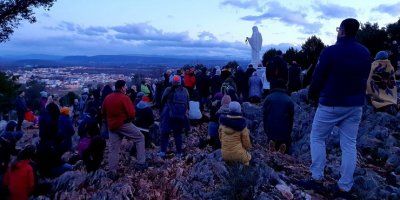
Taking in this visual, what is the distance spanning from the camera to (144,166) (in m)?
8.69

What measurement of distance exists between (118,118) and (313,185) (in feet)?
12.9

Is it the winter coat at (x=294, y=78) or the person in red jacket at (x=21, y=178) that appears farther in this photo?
the winter coat at (x=294, y=78)

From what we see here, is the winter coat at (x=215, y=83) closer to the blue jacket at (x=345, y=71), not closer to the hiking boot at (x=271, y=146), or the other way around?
the hiking boot at (x=271, y=146)

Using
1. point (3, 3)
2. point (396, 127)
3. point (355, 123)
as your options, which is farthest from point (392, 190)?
point (3, 3)

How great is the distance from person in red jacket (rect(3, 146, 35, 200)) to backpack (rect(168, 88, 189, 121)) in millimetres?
3054

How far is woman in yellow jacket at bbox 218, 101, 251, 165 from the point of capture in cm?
665

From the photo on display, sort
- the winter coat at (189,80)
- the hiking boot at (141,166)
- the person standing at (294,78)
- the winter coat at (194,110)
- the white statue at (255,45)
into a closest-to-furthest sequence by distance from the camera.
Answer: the hiking boot at (141,166) < the winter coat at (194,110) < the person standing at (294,78) < the winter coat at (189,80) < the white statue at (255,45)

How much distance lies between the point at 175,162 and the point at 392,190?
412cm

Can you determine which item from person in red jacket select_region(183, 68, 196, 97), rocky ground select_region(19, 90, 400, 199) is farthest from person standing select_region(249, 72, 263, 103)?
rocky ground select_region(19, 90, 400, 199)

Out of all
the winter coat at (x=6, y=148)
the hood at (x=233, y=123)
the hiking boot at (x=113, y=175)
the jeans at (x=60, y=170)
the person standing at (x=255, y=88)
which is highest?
the hood at (x=233, y=123)

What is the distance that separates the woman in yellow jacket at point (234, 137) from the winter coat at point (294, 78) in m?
9.30

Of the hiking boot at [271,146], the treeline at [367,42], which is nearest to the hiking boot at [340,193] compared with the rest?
the hiking boot at [271,146]

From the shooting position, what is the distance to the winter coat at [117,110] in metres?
8.09

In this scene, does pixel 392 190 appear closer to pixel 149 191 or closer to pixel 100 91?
pixel 149 191
